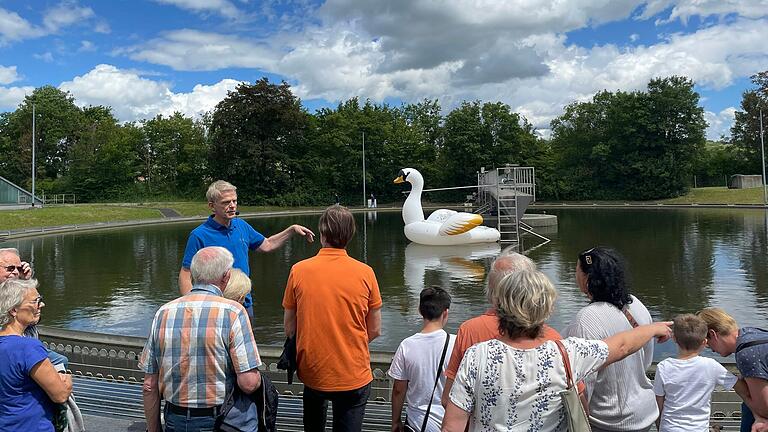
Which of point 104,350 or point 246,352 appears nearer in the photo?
point 246,352

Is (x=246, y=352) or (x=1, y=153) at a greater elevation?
(x=1, y=153)

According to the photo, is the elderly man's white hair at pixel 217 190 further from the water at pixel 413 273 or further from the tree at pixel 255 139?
the tree at pixel 255 139

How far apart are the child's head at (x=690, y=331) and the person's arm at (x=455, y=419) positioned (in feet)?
4.63

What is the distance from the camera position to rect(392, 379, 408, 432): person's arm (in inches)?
129

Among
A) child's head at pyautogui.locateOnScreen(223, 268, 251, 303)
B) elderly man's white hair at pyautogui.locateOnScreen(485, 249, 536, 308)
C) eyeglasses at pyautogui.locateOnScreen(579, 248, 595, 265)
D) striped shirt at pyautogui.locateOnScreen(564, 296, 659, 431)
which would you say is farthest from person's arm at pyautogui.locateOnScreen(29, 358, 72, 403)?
eyeglasses at pyautogui.locateOnScreen(579, 248, 595, 265)

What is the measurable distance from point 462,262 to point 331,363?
13.5m

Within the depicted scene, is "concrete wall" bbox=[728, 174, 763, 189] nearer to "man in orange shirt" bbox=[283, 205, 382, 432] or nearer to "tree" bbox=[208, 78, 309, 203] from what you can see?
"tree" bbox=[208, 78, 309, 203]

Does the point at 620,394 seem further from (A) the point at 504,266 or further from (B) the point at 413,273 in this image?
(B) the point at 413,273

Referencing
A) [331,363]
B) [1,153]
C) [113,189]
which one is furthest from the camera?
[1,153]

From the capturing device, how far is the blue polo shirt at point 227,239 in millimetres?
4536

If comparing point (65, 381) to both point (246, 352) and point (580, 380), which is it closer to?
point (246, 352)

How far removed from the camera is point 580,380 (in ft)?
7.95

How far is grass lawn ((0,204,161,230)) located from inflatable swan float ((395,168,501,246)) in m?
22.0

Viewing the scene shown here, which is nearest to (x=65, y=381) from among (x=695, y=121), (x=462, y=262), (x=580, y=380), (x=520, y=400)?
(x=520, y=400)
